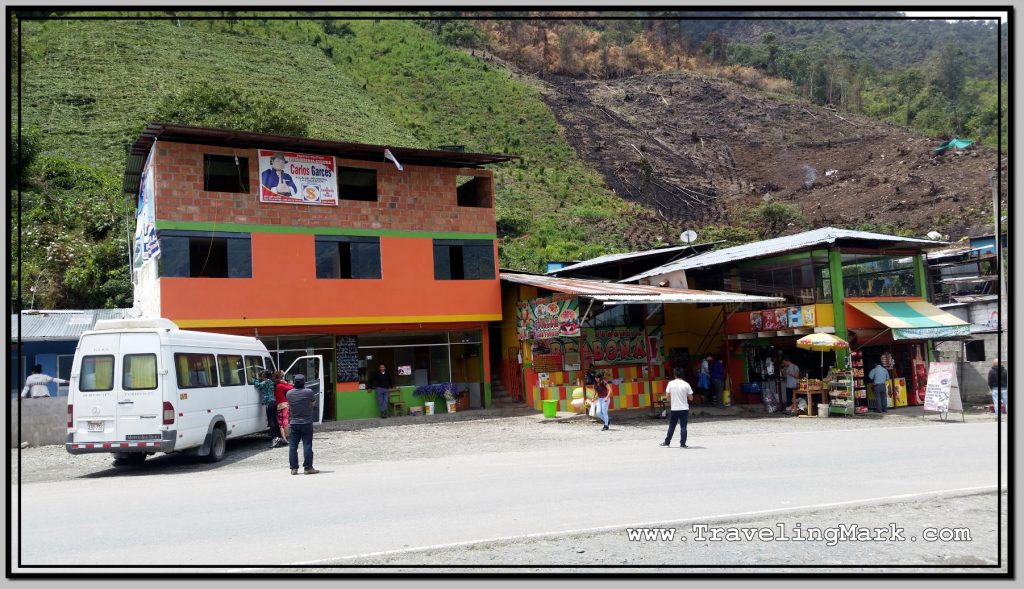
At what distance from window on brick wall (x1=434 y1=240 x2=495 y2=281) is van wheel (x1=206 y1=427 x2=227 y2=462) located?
1072 centimetres

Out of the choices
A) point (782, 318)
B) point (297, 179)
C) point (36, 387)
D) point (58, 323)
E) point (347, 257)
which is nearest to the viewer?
point (36, 387)

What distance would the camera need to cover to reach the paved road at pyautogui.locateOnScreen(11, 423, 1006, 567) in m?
7.91

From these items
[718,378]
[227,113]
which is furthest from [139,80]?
[718,378]

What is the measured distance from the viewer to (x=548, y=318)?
77.3ft

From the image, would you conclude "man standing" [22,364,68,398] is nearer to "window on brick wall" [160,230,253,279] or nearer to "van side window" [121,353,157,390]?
"window on brick wall" [160,230,253,279]

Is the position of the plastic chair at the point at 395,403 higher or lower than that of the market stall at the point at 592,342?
lower

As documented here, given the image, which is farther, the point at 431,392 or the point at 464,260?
the point at 464,260

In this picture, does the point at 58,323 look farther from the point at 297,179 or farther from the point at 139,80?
the point at 139,80

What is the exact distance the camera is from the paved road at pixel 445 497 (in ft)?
26.0

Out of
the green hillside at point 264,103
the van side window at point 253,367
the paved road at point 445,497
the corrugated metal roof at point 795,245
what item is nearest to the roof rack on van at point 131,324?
the paved road at point 445,497

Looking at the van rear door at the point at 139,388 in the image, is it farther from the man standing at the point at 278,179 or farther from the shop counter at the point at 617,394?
the shop counter at the point at 617,394

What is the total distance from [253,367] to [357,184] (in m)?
9.17

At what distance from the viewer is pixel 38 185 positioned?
1735 inches

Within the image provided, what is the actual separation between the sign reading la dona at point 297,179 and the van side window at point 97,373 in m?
10.0
